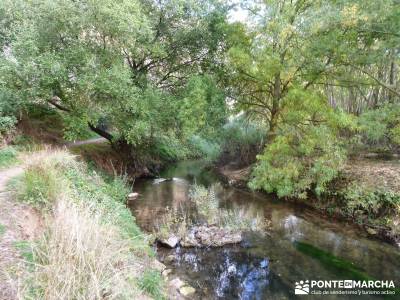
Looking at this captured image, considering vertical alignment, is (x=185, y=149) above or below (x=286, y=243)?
above

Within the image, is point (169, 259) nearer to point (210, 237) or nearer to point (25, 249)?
point (210, 237)

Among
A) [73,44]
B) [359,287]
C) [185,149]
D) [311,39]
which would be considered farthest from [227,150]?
[359,287]

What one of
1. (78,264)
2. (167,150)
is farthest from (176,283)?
(167,150)

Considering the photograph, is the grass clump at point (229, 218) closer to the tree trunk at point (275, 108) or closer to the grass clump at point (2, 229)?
the tree trunk at point (275, 108)

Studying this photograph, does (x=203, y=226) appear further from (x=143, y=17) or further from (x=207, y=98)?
(x=143, y=17)

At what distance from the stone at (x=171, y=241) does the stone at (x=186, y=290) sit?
1.52 metres

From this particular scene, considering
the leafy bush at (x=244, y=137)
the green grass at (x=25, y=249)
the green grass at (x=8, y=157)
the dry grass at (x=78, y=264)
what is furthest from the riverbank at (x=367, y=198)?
the green grass at (x=8, y=157)

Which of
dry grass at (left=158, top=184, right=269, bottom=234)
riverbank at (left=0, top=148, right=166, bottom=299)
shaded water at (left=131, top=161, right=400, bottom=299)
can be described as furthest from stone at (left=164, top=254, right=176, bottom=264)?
riverbank at (left=0, top=148, right=166, bottom=299)

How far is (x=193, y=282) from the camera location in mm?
4977

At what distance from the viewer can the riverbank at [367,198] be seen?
284 inches

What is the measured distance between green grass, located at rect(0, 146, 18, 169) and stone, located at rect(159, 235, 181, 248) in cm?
440

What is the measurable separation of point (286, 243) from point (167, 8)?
31.0 feet

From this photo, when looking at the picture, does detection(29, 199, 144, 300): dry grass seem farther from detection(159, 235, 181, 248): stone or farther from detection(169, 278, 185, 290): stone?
detection(159, 235, 181, 248): stone

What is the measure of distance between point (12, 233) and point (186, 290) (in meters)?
2.72
